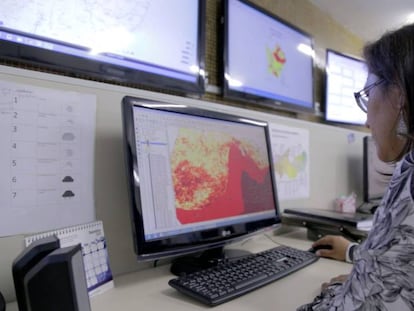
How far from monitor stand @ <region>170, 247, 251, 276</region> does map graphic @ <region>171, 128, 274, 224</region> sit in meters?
0.12

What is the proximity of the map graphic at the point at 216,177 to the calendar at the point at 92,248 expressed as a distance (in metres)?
0.19

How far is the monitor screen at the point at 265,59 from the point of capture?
4.66 feet

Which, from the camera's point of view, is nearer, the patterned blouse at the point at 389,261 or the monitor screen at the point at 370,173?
the patterned blouse at the point at 389,261

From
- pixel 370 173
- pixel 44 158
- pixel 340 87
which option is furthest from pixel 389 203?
pixel 340 87

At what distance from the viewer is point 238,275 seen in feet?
2.46

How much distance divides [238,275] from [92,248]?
34 centimetres

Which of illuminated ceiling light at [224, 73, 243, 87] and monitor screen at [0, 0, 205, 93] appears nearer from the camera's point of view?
monitor screen at [0, 0, 205, 93]

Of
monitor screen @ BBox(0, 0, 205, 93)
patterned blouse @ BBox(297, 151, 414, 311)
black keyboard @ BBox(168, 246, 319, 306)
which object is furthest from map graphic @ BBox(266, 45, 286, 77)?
patterned blouse @ BBox(297, 151, 414, 311)

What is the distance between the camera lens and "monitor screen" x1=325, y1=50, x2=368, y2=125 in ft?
6.86

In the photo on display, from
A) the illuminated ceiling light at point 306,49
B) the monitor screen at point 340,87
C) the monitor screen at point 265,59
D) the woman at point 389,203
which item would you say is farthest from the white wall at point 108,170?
the monitor screen at point 340,87

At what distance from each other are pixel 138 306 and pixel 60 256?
0.31m

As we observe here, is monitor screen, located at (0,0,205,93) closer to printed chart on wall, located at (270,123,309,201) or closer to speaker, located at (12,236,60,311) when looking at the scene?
printed chart on wall, located at (270,123,309,201)

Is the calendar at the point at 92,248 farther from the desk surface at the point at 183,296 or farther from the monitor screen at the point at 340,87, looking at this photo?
the monitor screen at the point at 340,87

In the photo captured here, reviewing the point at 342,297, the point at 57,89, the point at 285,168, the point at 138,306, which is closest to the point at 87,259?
the point at 138,306
